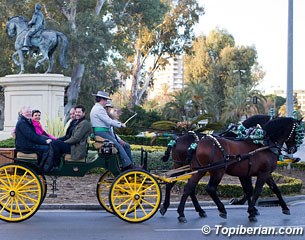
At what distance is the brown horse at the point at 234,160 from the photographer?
10.6m

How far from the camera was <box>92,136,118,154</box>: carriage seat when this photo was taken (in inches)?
420

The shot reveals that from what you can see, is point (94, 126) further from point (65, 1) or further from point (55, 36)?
point (65, 1)

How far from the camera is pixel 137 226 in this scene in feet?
32.9

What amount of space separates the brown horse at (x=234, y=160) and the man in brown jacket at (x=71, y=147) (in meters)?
1.93

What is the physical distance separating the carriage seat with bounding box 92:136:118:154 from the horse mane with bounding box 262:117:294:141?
8.98 feet

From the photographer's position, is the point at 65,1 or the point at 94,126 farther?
the point at 65,1

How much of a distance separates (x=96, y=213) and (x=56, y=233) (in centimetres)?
245

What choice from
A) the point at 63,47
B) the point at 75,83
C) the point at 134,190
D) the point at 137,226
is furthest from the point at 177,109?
the point at 137,226

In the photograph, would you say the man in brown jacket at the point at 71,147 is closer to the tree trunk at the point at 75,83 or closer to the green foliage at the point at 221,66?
the tree trunk at the point at 75,83

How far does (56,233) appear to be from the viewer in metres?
9.32

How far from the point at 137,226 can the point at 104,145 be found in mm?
1565

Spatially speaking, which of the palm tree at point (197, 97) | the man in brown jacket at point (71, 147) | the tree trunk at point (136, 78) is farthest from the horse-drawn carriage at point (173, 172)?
the tree trunk at point (136, 78)

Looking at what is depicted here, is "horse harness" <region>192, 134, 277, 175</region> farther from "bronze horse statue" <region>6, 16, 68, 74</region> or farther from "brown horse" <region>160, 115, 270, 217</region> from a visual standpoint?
"bronze horse statue" <region>6, 16, 68, 74</region>

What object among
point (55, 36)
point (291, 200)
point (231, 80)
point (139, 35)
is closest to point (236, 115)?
point (231, 80)
